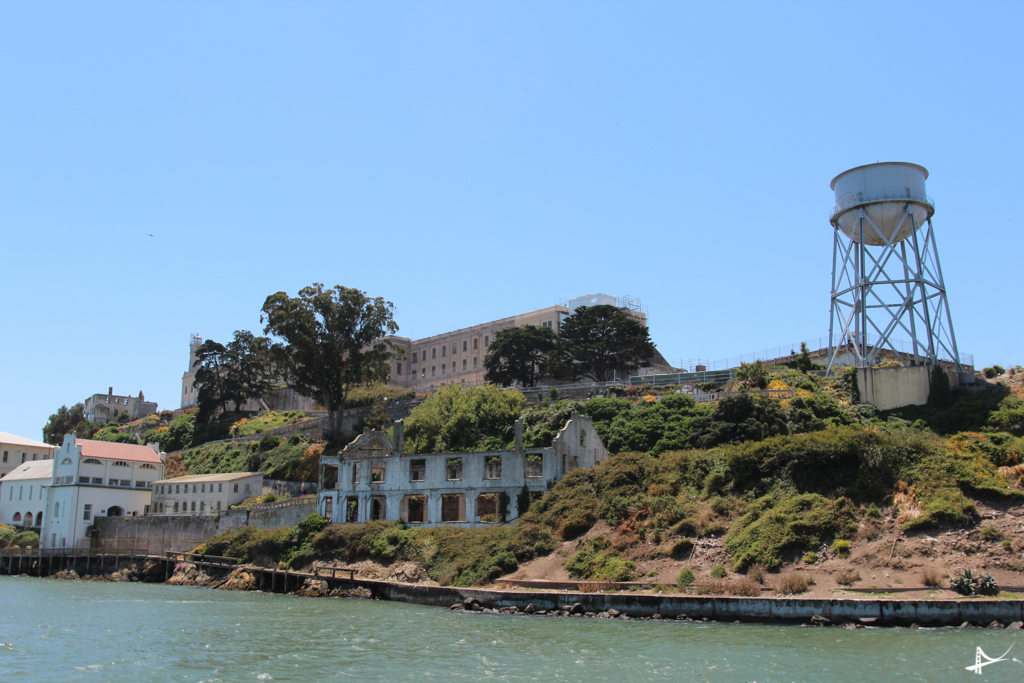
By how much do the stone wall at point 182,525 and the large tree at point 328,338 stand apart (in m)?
14.6

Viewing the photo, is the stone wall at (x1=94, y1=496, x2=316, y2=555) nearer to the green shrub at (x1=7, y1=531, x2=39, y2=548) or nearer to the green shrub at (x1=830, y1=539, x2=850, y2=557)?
the green shrub at (x1=7, y1=531, x2=39, y2=548)

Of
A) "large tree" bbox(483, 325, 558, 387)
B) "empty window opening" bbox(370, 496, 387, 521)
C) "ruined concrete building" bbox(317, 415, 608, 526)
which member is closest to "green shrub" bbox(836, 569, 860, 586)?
"ruined concrete building" bbox(317, 415, 608, 526)

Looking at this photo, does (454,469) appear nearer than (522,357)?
Yes

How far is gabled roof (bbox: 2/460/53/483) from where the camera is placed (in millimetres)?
61281

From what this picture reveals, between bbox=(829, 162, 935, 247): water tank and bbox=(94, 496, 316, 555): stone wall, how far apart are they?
3744cm

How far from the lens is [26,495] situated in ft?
204

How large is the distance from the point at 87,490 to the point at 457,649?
4648cm

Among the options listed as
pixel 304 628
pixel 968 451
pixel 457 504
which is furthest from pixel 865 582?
pixel 457 504

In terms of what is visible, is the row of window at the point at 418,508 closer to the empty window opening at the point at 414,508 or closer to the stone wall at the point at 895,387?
the empty window opening at the point at 414,508

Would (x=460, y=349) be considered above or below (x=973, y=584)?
above

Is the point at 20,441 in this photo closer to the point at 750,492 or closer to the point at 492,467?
the point at 492,467

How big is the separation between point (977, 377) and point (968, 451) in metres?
19.3

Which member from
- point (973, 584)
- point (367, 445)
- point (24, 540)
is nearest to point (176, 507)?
point (24, 540)

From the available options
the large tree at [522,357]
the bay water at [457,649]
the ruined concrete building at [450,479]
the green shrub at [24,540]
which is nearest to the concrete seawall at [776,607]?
the bay water at [457,649]
